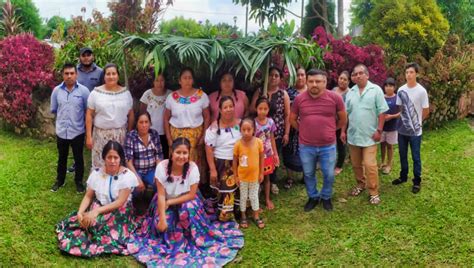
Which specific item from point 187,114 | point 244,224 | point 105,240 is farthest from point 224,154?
point 105,240

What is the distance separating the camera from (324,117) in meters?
4.60

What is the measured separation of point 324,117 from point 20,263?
323 centimetres

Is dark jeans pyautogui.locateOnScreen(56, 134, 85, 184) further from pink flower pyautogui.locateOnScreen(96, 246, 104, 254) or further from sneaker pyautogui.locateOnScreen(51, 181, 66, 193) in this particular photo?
pink flower pyautogui.locateOnScreen(96, 246, 104, 254)

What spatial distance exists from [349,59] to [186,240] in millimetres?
4391

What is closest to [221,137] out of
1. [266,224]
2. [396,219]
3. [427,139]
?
[266,224]

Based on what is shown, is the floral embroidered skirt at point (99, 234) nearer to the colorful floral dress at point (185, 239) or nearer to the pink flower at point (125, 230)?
the pink flower at point (125, 230)

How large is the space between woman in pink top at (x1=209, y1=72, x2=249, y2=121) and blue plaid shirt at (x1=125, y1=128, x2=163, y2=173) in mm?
720

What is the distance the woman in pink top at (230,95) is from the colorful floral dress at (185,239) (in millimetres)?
893

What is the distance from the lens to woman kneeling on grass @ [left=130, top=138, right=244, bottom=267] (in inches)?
161

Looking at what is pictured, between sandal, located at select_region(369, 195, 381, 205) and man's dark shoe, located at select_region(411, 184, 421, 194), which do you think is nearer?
sandal, located at select_region(369, 195, 381, 205)

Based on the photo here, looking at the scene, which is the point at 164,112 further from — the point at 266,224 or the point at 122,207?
the point at 266,224

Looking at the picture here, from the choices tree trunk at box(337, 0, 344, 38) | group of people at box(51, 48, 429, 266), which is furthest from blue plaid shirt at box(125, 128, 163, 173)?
tree trunk at box(337, 0, 344, 38)

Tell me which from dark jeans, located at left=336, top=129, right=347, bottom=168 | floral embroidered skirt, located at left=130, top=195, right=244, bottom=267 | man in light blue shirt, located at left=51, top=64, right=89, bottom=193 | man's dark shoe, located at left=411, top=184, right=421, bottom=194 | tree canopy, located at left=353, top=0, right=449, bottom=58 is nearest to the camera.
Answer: floral embroidered skirt, located at left=130, top=195, right=244, bottom=267

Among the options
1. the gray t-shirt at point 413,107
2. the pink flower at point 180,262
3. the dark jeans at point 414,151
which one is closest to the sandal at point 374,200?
the dark jeans at point 414,151
